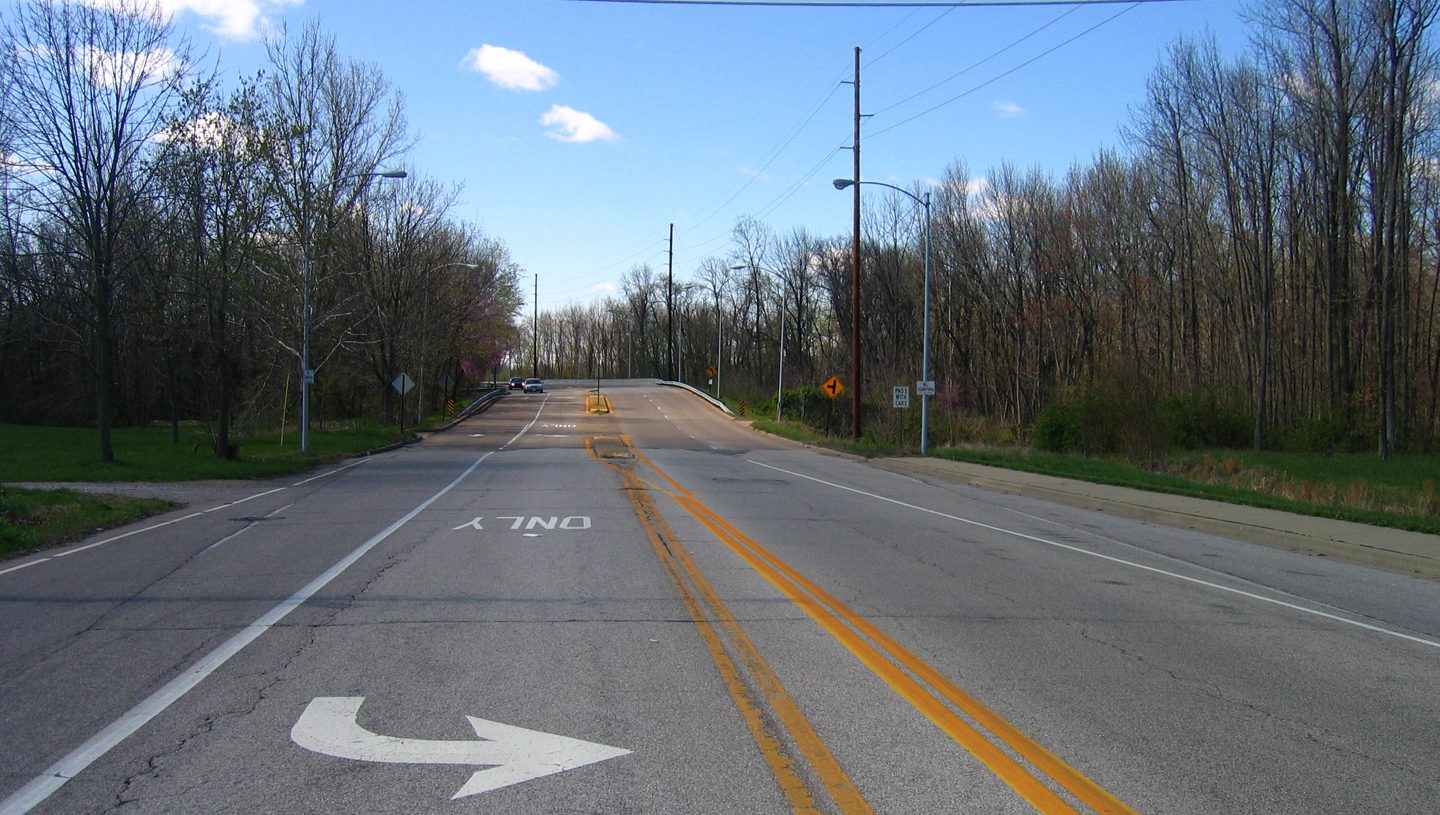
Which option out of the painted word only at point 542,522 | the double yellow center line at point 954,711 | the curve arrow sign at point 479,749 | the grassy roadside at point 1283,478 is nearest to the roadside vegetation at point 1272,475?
the grassy roadside at point 1283,478

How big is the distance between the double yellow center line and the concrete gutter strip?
A: 8277 millimetres

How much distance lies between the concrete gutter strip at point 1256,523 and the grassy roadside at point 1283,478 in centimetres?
57

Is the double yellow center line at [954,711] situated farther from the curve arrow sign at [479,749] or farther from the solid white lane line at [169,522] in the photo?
the solid white lane line at [169,522]

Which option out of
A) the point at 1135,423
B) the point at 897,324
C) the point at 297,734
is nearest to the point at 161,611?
the point at 297,734

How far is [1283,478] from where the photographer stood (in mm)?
28109

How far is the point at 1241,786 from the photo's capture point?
4480mm

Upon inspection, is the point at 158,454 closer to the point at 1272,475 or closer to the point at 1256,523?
the point at 1256,523

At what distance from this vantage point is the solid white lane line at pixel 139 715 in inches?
166

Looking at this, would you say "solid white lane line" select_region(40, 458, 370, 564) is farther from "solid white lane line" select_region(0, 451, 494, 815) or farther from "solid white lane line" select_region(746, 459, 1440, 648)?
"solid white lane line" select_region(746, 459, 1440, 648)

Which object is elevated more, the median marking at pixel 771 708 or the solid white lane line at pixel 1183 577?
the median marking at pixel 771 708

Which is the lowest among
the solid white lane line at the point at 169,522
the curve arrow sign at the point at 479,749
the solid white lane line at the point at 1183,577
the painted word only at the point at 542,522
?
the solid white lane line at the point at 169,522

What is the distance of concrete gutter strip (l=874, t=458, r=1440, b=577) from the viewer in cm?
1234

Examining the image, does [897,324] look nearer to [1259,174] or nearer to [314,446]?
[1259,174]

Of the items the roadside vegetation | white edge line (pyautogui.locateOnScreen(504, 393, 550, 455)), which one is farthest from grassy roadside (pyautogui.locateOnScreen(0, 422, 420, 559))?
the roadside vegetation
